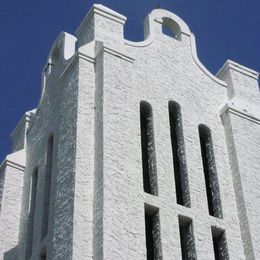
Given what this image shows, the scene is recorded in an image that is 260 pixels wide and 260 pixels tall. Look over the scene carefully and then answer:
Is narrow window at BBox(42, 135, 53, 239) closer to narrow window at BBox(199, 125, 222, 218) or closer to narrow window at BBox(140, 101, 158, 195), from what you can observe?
narrow window at BBox(140, 101, 158, 195)

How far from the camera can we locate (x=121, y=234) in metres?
23.4

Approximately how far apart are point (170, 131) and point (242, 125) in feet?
7.96

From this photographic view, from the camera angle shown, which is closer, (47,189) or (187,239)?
(187,239)

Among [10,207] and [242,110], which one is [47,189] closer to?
[10,207]

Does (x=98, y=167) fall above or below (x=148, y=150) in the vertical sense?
below

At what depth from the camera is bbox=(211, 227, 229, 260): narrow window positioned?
25812 millimetres

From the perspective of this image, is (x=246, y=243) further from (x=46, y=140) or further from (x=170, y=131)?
(x=46, y=140)

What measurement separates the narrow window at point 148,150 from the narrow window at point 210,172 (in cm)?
179

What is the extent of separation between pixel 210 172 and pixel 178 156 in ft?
3.21

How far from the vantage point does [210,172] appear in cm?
2823

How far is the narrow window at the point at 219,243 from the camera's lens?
25812 mm

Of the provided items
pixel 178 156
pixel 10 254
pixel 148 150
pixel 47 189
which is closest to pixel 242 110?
pixel 178 156

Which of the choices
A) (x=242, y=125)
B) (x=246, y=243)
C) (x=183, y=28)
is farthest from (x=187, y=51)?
(x=246, y=243)

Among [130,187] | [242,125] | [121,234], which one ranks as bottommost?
[121,234]
